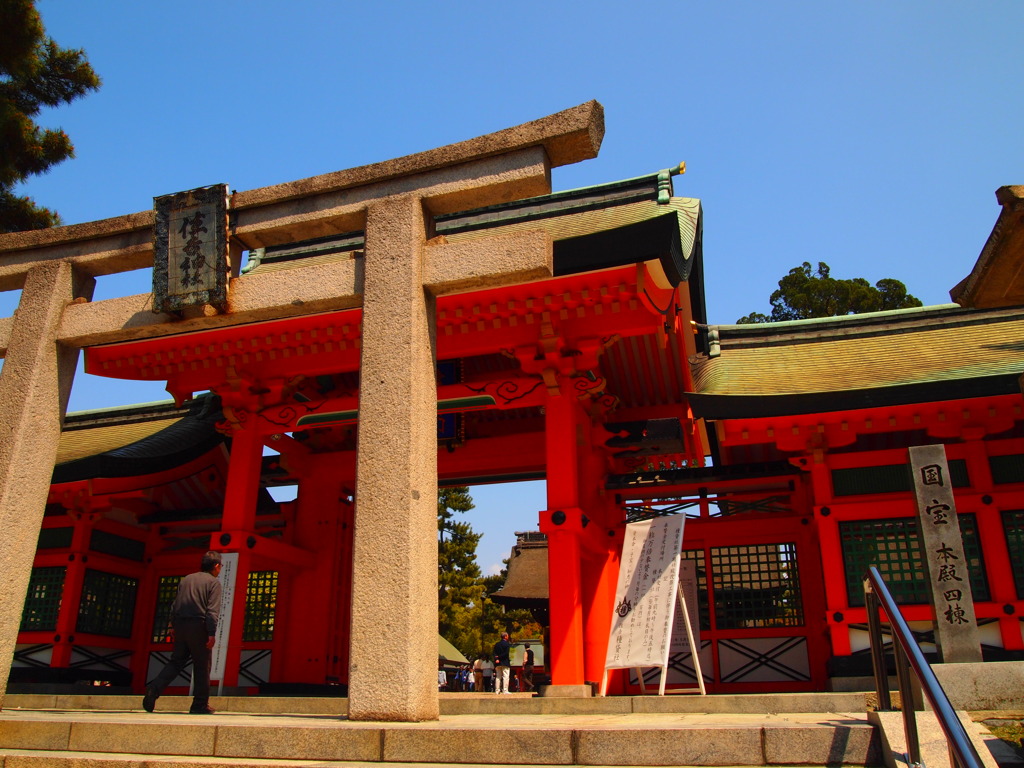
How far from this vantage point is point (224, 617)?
9.86 metres

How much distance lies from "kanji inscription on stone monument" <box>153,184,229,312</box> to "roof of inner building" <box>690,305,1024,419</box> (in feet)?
18.4

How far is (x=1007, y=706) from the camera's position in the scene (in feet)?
14.7

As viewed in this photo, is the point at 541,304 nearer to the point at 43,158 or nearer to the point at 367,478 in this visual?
the point at 367,478

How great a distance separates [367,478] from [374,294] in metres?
1.43

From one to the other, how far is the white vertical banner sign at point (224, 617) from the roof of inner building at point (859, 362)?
6.19 meters

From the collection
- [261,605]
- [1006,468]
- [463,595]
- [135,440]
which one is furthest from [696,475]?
[463,595]

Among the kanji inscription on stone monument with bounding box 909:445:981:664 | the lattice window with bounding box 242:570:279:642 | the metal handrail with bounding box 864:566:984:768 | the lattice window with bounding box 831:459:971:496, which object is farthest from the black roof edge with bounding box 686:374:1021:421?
the lattice window with bounding box 242:570:279:642

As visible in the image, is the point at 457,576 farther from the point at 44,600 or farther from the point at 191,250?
the point at 191,250

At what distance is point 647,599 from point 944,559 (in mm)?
3677

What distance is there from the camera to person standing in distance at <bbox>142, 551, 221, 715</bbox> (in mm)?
6430

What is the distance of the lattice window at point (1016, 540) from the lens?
8852mm

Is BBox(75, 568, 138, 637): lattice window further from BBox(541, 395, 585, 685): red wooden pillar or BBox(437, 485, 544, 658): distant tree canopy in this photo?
BBox(437, 485, 544, 658): distant tree canopy

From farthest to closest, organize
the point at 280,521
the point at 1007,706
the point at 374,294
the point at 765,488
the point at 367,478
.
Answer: the point at 280,521, the point at 765,488, the point at 374,294, the point at 367,478, the point at 1007,706

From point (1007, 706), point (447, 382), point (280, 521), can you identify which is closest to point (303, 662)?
point (280, 521)
